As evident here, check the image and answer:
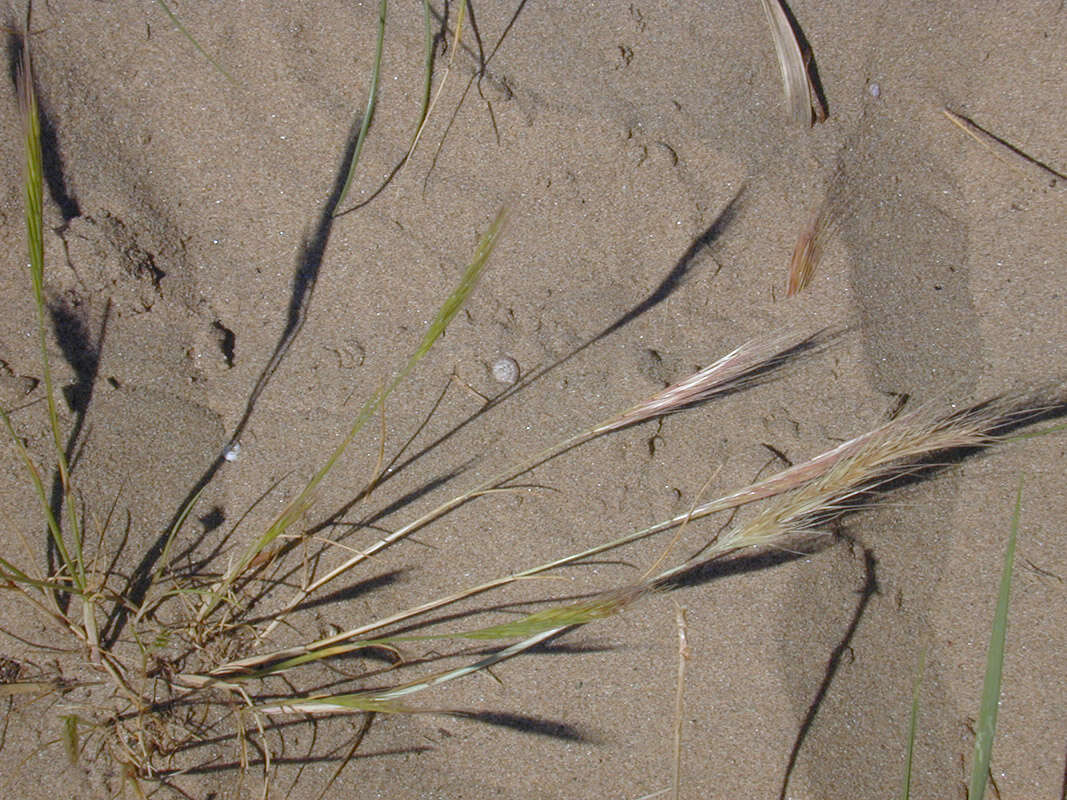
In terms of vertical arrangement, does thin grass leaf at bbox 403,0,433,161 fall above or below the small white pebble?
above

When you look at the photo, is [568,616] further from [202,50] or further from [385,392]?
[202,50]

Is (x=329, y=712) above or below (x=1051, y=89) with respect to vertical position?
below

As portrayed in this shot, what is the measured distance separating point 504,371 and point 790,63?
796 millimetres

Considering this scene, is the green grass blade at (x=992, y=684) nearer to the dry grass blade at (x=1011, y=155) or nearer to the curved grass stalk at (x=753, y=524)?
the curved grass stalk at (x=753, y=524)

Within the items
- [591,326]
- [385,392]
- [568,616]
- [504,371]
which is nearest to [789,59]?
[591,326]

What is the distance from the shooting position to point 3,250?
1407mm

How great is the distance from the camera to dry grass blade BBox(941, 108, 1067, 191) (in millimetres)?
1521

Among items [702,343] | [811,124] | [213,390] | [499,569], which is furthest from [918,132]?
[213,390]

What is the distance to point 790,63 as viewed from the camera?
1491mm

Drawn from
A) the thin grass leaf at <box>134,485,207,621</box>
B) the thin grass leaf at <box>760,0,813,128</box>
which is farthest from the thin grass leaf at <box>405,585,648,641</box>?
the thin grass leaf at <box>760,0,813,128</box>

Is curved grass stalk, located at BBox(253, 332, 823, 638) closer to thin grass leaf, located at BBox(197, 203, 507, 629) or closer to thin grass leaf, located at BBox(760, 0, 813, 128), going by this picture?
thin grass leaf, located at BBox(197, 203, 507, 629)

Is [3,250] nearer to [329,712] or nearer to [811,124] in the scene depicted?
[329,712]

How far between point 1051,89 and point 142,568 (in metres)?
1.93

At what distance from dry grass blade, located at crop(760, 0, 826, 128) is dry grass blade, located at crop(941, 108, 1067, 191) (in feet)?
0.91
